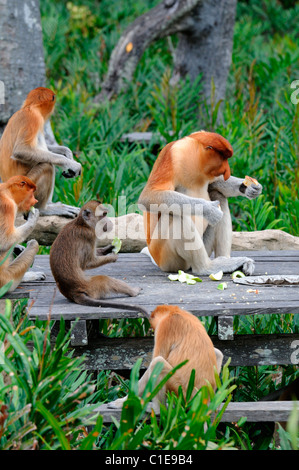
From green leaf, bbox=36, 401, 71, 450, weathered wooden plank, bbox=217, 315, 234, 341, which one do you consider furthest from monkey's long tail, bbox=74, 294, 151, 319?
green leaf, bbox=36, 401, 71, 450

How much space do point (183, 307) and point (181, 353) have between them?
0.61 m

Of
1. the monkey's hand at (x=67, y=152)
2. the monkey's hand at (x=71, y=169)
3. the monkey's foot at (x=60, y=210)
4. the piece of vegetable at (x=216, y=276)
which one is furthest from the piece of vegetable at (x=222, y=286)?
the monkey's hand at (x=67, y=152)

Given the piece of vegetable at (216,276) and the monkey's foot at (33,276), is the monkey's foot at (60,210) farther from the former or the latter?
the piece of vegetable at (216,276)

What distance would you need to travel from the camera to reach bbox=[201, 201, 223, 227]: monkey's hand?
14.8 ft

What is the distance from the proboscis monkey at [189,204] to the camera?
4496 mm

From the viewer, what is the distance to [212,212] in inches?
177

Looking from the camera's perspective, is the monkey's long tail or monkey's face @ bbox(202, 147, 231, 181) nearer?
the monkey's long tail

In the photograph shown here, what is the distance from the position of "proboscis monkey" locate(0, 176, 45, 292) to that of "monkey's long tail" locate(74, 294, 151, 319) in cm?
53

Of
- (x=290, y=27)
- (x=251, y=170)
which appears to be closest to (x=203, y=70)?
(x=251, y=170)

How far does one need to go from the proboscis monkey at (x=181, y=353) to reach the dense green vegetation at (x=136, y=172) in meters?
0.10

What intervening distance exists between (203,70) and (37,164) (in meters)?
4.77

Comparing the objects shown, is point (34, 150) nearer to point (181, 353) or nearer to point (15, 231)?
point (15, 231)

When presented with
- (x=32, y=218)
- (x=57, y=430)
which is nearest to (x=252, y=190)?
(x=32, y=218)

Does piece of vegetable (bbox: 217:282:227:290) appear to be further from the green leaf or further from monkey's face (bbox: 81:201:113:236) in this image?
the green leaf
